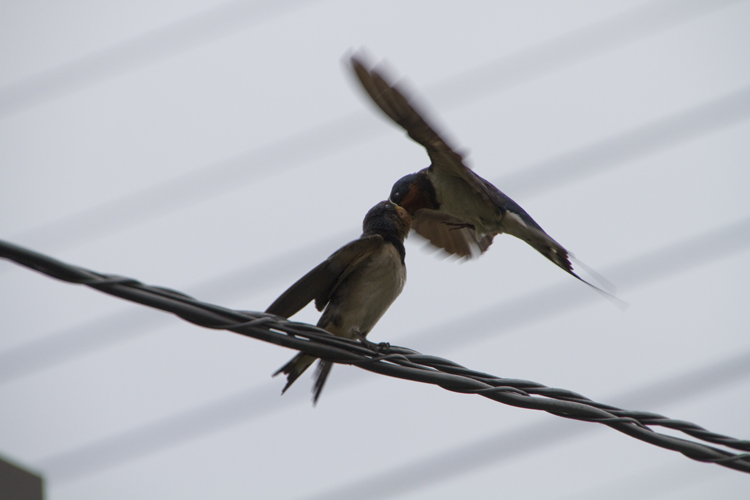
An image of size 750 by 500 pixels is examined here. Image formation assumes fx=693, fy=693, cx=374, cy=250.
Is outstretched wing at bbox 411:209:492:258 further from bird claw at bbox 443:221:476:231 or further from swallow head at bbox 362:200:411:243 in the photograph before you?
swallow head at bbox 362:200:411:243

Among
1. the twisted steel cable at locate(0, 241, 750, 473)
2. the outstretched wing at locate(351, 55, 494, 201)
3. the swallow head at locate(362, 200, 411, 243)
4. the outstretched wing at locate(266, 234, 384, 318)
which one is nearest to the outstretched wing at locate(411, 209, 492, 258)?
the outstretched wing at locate(351, 55, 494, 201)

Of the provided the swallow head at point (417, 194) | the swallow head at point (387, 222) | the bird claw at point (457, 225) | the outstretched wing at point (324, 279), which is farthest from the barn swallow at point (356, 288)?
the bird claw at point (457, 225)

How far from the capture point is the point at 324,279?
3457mm

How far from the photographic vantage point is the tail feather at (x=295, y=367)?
335 cm

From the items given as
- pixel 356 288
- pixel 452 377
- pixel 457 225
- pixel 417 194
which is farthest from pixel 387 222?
pixel 452 377

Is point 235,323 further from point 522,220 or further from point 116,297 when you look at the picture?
point 522,220

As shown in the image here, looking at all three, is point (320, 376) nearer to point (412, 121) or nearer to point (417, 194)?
point (412, 121)

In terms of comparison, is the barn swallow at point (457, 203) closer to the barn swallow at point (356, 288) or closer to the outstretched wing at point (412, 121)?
the outstretched wing at point (412, 121)

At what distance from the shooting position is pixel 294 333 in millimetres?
2236

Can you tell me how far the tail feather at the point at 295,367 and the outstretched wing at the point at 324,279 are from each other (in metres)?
0.30

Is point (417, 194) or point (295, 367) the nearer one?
point (295, 367)

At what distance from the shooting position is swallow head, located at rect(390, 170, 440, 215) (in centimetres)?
503

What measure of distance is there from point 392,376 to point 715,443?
127 centimetres

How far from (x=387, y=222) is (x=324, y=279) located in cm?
96
